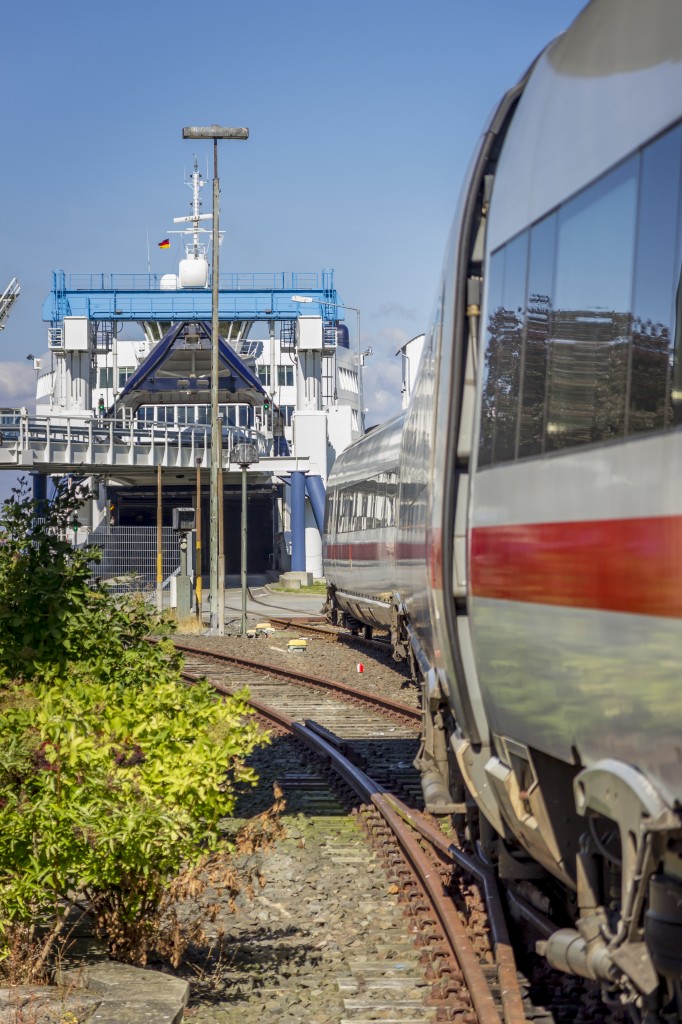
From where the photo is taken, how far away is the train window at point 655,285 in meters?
3.65

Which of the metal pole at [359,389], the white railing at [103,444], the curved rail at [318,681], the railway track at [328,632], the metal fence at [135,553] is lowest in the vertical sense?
the railway track at [328,632]

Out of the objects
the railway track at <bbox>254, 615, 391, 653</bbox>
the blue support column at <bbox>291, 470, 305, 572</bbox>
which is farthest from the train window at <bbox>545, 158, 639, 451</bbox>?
the blue support column at <bbox>291, 470, 305, 572</bbox>

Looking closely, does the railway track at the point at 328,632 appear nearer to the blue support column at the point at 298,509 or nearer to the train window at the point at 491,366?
the blue support column at the point at 298,509

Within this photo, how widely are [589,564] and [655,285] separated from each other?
0.85 m

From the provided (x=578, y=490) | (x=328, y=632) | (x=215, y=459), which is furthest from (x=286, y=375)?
(x=578, y=490)

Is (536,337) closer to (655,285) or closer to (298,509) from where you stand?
(655,285)

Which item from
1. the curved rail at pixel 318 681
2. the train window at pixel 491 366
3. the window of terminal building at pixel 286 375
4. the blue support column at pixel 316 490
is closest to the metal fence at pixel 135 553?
the curved rail at pixel 318 681

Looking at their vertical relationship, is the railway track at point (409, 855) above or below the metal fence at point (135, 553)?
below

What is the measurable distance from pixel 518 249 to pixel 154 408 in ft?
193

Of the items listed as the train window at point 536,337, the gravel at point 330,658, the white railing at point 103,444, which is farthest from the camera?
the white railing at point 103,444

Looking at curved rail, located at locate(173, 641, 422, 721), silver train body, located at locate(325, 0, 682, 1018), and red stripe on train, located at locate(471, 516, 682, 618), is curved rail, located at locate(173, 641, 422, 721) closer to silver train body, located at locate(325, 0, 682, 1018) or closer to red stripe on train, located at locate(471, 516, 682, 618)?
silver train body, located at locate(325, 0, 682, 1018)

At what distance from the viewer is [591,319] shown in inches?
168

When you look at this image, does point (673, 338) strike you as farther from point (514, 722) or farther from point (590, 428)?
point (514, 722)

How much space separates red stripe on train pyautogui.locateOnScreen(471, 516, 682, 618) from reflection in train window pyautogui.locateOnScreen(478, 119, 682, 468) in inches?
11.6
